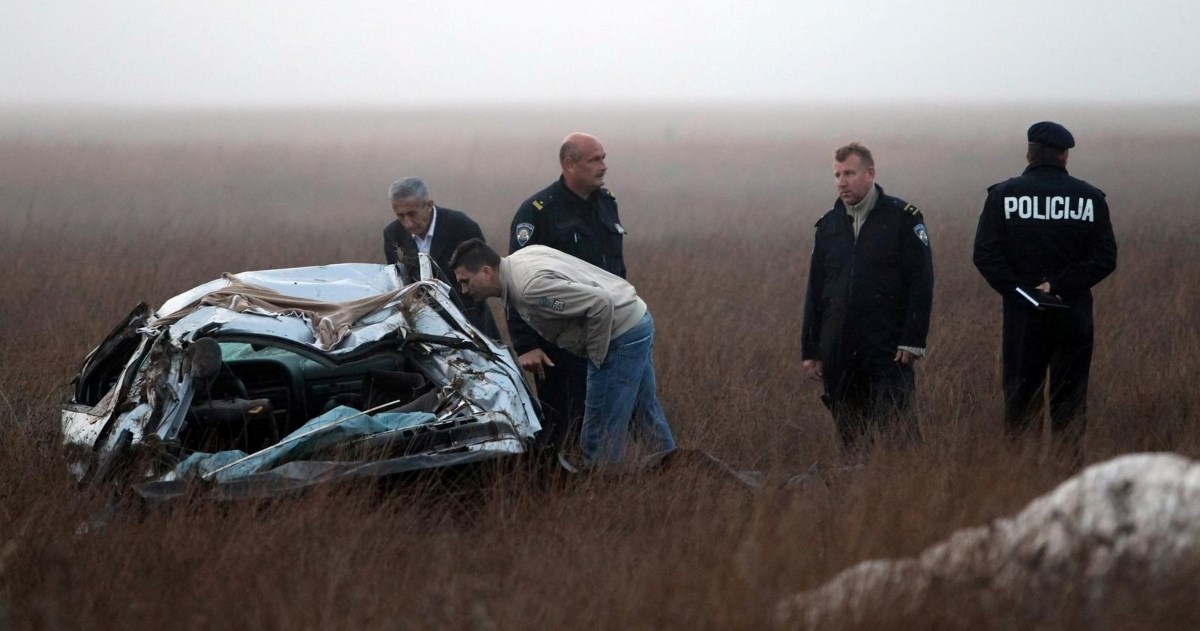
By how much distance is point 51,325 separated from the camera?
912 centimetres

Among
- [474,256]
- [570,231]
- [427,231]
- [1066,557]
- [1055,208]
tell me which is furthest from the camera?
[427,231]

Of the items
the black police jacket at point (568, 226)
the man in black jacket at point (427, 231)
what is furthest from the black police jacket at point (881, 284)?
the man in black jacket at point (427, 231)

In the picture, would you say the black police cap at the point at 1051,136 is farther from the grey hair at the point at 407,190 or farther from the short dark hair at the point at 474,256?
the grey hair at the point at 407,190

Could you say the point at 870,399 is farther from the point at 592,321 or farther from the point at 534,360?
the point at 534,360

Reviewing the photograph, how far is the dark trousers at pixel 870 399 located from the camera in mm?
5461

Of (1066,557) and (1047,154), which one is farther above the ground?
(1047,154)

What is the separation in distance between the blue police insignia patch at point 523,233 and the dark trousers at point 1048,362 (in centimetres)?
236

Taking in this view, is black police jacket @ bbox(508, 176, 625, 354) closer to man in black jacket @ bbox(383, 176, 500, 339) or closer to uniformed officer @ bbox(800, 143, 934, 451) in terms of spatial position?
man in black jacket @ bbox(383, 176, 500, 339)

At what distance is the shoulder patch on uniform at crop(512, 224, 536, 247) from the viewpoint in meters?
6.06

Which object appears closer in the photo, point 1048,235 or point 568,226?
point 1048,235

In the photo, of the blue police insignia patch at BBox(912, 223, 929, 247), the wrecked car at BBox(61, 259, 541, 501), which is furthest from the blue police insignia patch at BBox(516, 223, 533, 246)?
the blue police insignia patch at BBox(912, 223, 929, 247)

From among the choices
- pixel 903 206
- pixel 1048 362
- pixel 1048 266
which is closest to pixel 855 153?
pixel 903 206

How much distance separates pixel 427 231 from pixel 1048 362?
3.51m

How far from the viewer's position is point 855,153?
5.49 m
